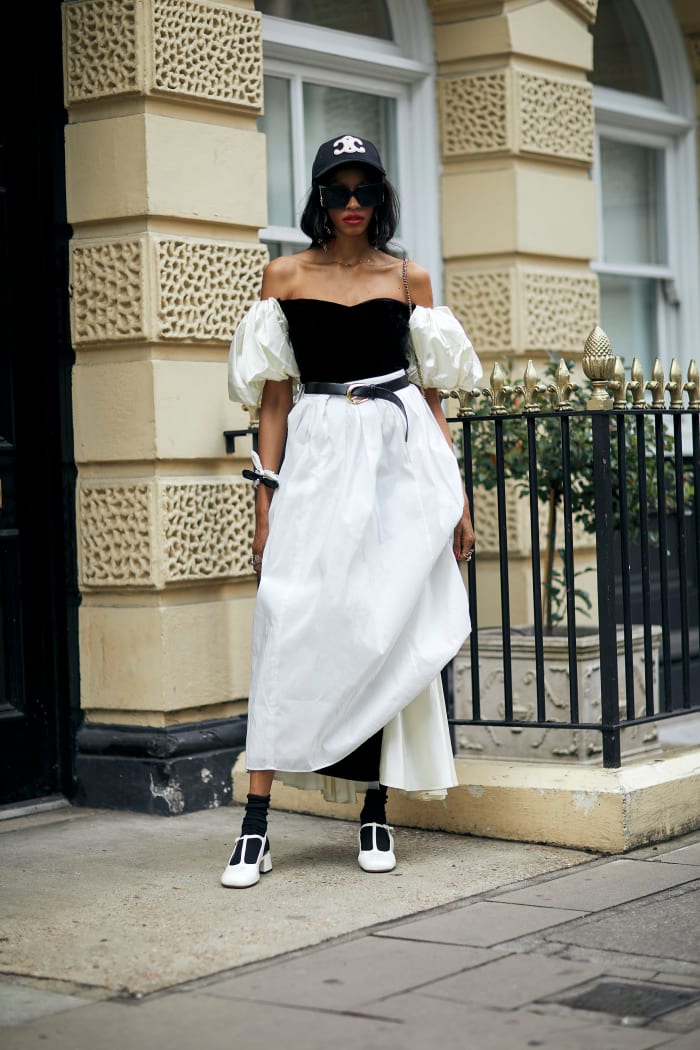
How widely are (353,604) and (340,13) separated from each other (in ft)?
11.3

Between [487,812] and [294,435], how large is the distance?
143 cm

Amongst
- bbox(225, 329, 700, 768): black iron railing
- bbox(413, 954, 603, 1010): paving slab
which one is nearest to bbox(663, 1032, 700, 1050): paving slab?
bbox(413, 954, 603, 1010): paving slab

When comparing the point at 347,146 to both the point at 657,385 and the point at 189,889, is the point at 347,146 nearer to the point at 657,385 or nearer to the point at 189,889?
the point at 657,385

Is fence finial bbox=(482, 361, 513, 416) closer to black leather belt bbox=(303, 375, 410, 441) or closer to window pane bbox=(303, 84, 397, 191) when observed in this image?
black leather belt bbox=(303, 375, 410, 441)

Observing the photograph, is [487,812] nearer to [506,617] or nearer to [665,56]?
[506,617]

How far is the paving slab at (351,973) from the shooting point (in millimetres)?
3490

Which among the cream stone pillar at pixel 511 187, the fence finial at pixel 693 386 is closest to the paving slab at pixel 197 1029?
the fence finial at pixel 693 386

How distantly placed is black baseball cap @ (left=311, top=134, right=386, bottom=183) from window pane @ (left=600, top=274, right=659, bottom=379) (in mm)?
3860

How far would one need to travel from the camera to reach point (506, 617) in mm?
5305

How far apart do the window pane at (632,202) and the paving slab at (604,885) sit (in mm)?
4423

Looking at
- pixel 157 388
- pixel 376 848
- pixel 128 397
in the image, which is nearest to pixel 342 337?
pixel 157 388

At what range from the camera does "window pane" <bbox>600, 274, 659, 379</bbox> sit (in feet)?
27.6

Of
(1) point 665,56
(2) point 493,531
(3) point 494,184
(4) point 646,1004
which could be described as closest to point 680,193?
(1) point 665,56

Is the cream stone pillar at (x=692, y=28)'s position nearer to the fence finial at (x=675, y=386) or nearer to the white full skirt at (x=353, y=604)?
the fence finial at (x=675, y=386)
